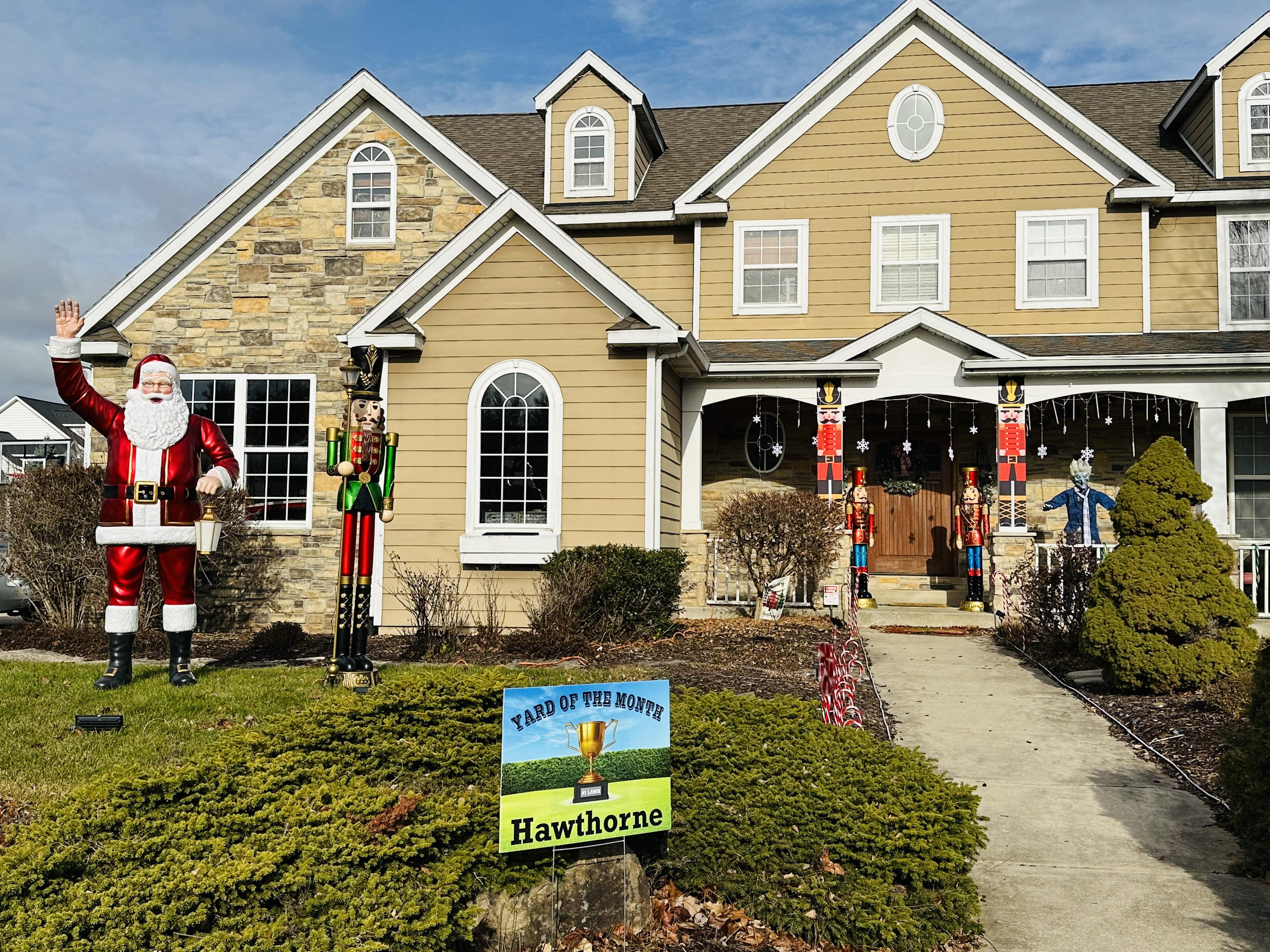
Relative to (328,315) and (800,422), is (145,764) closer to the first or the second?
(328,315)

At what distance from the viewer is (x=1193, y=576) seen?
846cm

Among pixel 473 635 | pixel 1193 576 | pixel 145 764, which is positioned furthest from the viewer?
pixel 473 635

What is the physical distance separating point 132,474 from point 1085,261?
12.4m

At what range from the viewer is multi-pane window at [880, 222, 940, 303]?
48.0 feet

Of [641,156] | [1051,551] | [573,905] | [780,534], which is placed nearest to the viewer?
[573,905]

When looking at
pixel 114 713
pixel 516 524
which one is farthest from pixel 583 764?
pixel 516 524

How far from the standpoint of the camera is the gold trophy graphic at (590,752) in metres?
3.98

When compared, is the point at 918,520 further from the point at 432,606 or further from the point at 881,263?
the point at 432,606

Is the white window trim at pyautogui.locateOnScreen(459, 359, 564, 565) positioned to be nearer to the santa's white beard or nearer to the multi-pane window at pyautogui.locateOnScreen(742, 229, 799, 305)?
the multi-pane window at pyautogui.locateOnScreen(742, 229, 799, 305)

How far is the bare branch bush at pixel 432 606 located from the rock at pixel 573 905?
19.9 feet

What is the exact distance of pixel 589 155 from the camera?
51.6 ft

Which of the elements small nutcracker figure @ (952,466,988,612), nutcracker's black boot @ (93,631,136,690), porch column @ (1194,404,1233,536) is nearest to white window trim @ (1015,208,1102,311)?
porch column @ (1194,404,1233,536)

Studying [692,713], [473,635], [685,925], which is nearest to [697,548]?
[473,635]

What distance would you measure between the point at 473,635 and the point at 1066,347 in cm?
864
